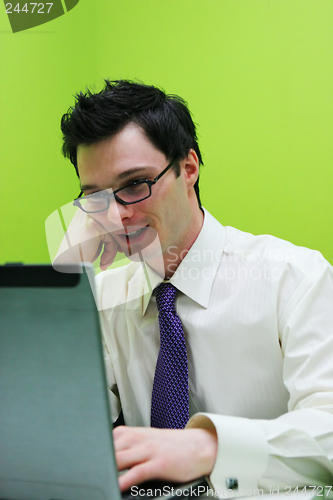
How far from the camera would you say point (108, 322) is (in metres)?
1.19

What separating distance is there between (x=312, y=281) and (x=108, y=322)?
→ 1.77 feet

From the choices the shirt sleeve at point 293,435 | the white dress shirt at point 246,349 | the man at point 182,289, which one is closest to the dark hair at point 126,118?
the man at point 182,289

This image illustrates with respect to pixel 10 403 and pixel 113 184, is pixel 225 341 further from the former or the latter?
pixel 10 403

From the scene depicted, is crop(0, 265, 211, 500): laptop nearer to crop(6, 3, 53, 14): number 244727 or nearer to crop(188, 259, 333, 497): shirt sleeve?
crop(188, 259, 333, 497): shirt sleeve

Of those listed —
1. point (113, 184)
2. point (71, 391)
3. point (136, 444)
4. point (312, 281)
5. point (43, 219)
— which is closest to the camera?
point (71, 391)

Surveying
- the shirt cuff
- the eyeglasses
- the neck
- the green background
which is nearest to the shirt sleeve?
the shirt cuff

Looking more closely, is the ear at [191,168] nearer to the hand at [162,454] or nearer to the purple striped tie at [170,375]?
the purple striped tie at [170,375]

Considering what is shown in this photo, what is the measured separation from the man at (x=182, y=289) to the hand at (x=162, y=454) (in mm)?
155

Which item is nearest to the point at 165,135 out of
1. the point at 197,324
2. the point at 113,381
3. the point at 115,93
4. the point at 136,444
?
the point at 115,93

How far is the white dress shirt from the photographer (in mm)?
673

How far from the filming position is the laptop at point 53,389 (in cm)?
43

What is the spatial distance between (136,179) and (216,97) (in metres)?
0.99

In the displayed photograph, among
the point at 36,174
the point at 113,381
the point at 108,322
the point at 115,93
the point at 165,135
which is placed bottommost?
the point at 113,381
